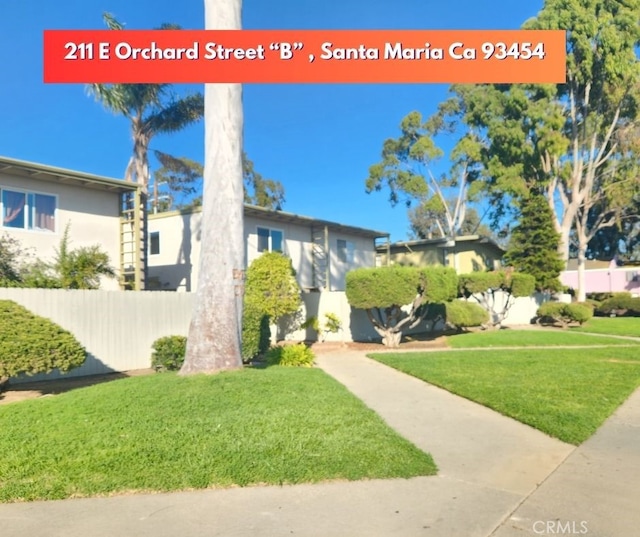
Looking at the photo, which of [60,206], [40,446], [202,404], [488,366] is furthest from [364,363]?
[60,206]

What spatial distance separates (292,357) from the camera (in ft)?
38.7

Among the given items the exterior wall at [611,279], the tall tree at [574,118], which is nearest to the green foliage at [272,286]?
the tall tree at [574,118]

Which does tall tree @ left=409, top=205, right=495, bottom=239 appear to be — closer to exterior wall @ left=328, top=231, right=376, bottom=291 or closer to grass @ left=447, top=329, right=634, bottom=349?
exterior wall @ left=328, top=231, right=376, bottom=291

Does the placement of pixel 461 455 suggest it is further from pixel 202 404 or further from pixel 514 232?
pixel 514 232

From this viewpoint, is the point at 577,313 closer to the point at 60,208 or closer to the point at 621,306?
the point at 621,306

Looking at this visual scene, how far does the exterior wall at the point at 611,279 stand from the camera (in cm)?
4256

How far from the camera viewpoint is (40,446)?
5.16m

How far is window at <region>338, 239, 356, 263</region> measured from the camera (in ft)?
81.5

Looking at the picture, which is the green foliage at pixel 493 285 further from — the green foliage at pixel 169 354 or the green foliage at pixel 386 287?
the green foliage at pixel 169 354

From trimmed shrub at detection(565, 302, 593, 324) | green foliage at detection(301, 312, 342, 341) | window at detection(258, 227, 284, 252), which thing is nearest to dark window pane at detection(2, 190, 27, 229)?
window at detection(258, 227, 284, 252)

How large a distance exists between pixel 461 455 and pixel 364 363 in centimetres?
715

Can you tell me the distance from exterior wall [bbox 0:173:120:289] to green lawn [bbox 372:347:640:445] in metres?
9.34

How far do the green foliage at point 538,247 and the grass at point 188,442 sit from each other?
74.1ft

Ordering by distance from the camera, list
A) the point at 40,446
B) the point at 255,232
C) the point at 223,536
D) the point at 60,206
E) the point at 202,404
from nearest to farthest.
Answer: the point at 223,536, the point at 40,446, the point at 202,404, the point at 60,206, the point at 255,232
